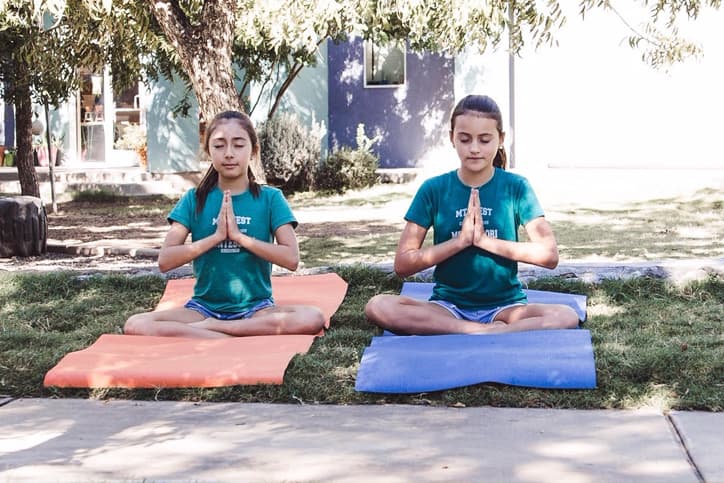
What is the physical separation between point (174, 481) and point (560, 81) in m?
13.4

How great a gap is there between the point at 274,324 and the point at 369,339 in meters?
0.45

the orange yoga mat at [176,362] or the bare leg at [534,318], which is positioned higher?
the bare leg at [534,318]

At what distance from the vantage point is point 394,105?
17.7 meters

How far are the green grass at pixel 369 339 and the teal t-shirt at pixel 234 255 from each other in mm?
460

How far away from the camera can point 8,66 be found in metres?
11.6

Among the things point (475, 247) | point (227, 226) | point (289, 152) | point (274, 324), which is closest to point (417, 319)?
point (475, 247)

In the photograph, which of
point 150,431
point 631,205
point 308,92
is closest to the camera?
point 150,431

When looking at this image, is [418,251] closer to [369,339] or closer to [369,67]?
[369,339]

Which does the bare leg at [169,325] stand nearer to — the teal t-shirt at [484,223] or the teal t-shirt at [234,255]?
the teal t-shirt at [234,255]

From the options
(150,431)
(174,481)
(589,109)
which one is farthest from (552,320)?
(589,109)

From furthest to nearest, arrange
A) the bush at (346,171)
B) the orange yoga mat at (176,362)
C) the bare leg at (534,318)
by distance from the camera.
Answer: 1. the bush at (346,171)
2. the bare leg at (534,318)
3. the orange yoga mat at (176,362)

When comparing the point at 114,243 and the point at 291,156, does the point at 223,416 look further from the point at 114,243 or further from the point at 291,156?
the point at 291,156

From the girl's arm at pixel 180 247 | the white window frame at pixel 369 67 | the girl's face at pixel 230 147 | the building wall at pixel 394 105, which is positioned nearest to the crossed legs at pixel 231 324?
the girl's arm at pixel 180 247

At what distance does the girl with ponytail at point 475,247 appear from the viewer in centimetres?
460
